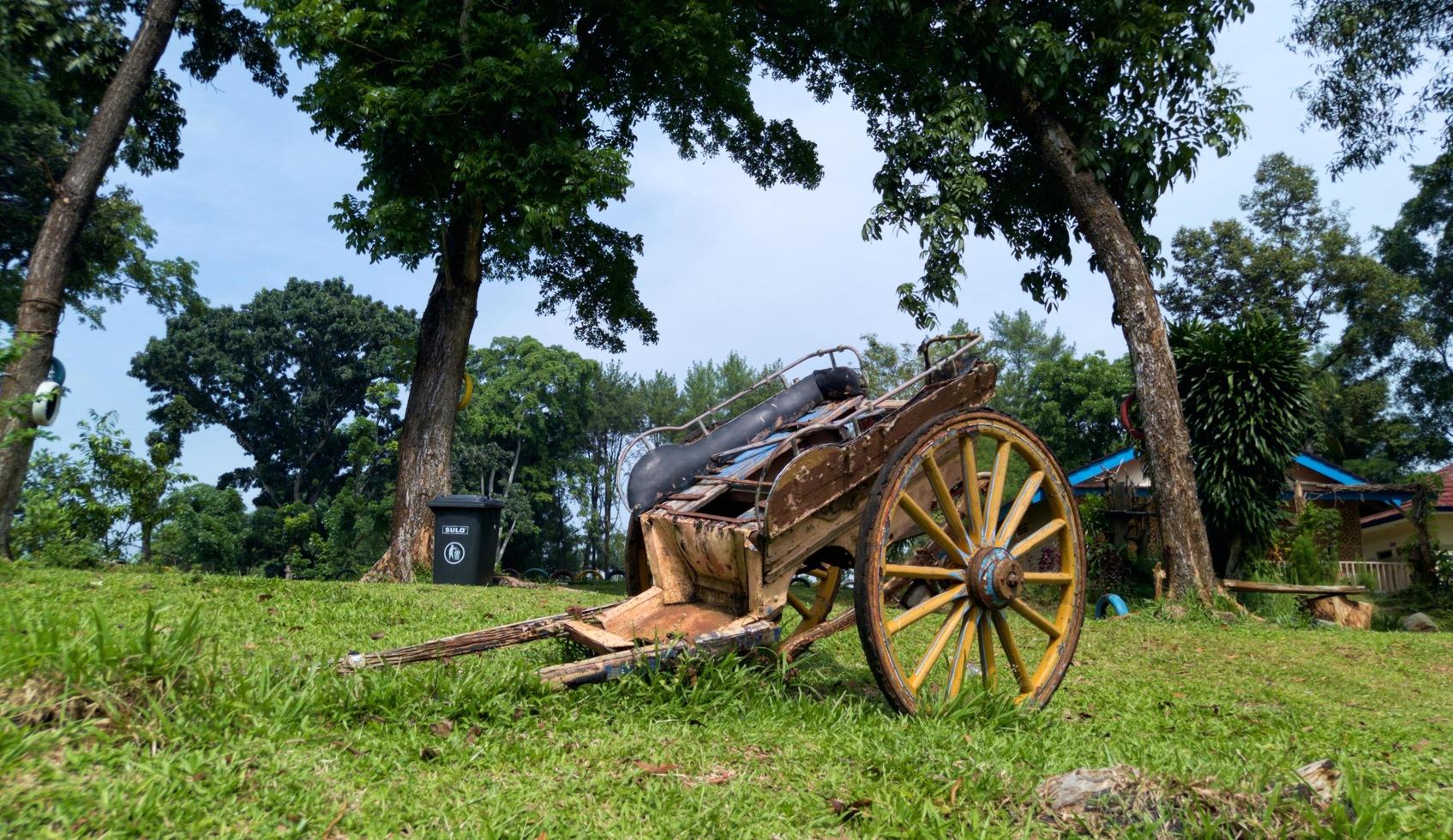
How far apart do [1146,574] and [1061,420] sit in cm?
2273

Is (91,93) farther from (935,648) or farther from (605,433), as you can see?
(605,433)

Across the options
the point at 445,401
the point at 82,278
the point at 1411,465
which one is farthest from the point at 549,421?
the point at 1411,465

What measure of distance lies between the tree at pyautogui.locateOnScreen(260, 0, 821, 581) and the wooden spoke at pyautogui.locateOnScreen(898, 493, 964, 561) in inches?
321

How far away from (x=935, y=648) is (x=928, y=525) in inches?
22.1

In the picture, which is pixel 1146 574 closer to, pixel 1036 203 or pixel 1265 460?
pixel 1265 460

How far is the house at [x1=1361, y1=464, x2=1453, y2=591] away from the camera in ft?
73.3

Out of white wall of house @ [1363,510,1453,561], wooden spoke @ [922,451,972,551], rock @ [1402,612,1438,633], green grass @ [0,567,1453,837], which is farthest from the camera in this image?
white wall of house @ [1363,510,1453,561]

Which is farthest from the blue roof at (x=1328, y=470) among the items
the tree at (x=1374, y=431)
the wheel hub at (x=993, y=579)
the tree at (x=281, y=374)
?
the tree at (x=281, y=374)

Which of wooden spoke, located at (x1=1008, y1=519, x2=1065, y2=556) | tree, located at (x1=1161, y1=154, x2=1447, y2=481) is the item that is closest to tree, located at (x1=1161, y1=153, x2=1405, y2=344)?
tree, located at (x1=1161, y1=154, x2=1447, y2=481)

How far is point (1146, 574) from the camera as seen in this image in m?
15.4

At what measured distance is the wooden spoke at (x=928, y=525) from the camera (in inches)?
157

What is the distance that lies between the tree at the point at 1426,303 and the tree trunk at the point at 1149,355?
78.9 feet

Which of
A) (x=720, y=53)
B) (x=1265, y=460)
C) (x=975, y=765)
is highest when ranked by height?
(x=720, y=53)

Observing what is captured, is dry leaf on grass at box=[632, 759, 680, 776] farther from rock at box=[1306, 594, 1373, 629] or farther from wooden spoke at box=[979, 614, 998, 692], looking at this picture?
rock at box=[1306, 594, 1373, 629]
